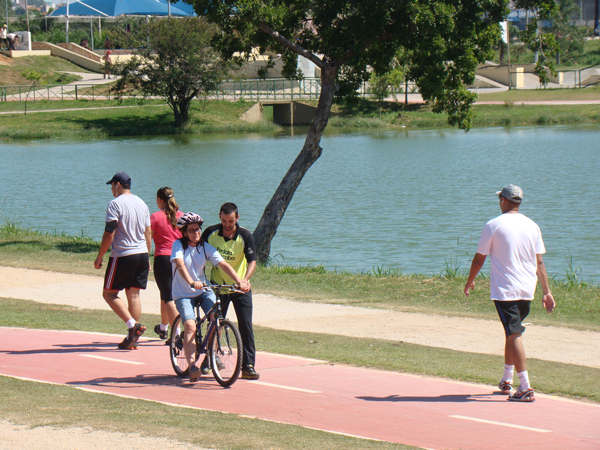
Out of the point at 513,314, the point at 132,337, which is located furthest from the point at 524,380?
the point at 132,337

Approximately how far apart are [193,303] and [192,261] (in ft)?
1.54

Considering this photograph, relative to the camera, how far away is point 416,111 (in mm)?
69250

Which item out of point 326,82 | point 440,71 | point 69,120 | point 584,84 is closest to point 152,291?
point 326,82

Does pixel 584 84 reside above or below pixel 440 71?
above

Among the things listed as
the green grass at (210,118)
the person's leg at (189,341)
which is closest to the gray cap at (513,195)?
the person's leg at (189,341)

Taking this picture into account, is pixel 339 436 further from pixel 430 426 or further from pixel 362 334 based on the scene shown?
pixel 362 334

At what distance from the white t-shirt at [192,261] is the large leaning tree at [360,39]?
31.9 feet

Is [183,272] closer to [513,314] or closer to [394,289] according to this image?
[513,314]

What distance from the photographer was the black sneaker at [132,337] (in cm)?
935

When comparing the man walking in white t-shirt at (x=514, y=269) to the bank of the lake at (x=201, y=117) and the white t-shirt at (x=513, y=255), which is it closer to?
the white t-shirt at (x=513, y=255)

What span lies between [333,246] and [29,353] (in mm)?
12009

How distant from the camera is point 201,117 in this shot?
66.2 meters

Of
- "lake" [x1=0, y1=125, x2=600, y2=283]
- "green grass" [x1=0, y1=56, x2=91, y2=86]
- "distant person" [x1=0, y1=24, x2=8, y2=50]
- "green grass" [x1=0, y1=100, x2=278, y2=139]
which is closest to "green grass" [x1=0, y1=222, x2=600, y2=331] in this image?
"lake" [x1=0, y1=125, x2=600, y2=283]

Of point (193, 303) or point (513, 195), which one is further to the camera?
point (193, 303)
